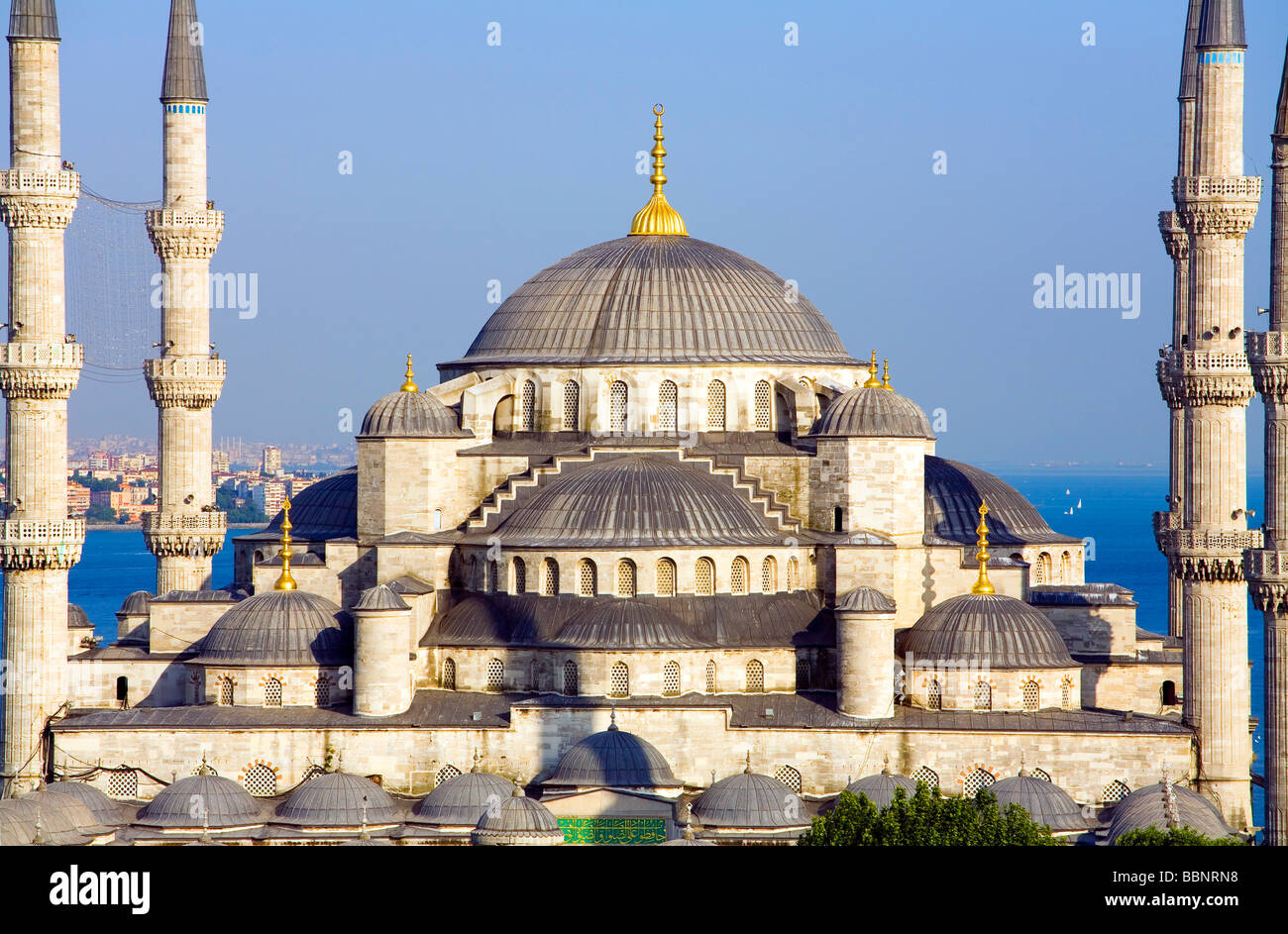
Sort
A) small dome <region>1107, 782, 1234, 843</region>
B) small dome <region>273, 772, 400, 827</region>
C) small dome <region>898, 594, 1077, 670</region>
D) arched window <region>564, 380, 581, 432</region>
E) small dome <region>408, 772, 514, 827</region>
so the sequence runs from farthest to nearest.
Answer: arched window <region>564, 380, 581, 432</region> → small dome <region>898, 594, 1077, 670</region> → small dome <region>273, 772, 400, 827</region> → small dome <region>408, 772, 514, 827</region> → small dome <region>1107, 782, 1234, 843</region>

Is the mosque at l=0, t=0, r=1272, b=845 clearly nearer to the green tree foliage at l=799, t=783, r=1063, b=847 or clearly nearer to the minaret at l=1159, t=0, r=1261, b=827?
the minaret at l=1159, t=0, r=1261, b=827

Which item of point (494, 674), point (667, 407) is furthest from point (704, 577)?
point (667, 407)

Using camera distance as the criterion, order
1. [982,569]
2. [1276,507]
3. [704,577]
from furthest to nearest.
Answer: [982,569]
[704,577]
[1276,507]

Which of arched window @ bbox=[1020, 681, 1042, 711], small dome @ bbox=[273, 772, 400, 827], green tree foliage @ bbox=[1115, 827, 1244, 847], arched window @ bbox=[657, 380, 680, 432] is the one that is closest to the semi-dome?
arched window @ bbox=[657, 380, 680, 432]

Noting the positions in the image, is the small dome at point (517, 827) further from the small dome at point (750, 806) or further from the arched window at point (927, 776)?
the arched window at point (927, 776)

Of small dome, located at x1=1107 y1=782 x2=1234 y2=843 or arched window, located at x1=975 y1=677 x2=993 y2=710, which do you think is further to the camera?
arched window, located at x1=975 y1=677 x2=993 y2=710

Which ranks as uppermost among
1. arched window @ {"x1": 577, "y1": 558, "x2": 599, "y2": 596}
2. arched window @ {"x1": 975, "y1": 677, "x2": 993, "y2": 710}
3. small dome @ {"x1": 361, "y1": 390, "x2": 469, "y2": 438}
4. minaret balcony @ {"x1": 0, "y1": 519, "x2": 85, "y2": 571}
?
small dome @ {"x1": 361, "y1": 390, "x2": 469, "y2": 438}

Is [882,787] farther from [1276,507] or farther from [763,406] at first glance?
[763,406]
